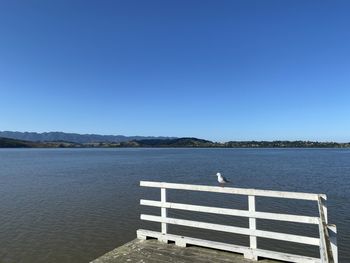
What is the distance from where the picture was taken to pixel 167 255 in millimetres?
7895

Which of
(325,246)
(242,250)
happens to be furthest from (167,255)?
(325,246)

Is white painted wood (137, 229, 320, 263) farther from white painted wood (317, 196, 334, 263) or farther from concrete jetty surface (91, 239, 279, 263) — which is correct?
white painted wood (317, 196, 334, 263)

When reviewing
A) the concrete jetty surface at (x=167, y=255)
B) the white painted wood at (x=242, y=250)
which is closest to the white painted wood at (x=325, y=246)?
the white painted wood at (x=242, y=250)

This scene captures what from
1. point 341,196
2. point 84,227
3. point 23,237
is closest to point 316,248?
point 84,227

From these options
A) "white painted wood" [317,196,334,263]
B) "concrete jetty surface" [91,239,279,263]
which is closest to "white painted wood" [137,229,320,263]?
"concrete jetty surface" [91,239,279,263]

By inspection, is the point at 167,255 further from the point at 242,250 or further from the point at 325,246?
the point at 325,246

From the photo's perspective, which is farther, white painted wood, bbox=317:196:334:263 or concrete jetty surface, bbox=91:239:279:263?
concrete jetty surface, bbox=91:239:279:263

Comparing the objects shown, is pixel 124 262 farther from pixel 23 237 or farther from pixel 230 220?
pixel 230 220

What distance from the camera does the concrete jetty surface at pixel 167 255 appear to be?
24.8 ft

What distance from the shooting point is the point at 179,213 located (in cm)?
Answer: 1720

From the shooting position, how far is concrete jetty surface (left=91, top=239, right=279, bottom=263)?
7.55 metres

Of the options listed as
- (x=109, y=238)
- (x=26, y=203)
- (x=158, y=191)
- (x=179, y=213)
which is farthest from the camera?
(x=158, y=191)

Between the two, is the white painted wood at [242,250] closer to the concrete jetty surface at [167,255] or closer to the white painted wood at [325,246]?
the concrete jetty surface at [167,255]

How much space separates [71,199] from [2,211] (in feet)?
15.4
